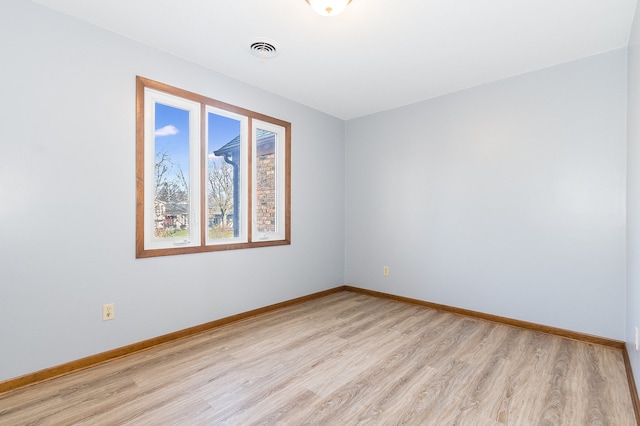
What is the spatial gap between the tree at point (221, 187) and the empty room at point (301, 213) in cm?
4

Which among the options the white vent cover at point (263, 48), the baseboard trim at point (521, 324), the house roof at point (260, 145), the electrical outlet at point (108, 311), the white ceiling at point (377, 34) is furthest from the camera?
the house roof at point (260, 145)

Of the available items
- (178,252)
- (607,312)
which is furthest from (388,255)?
(178,252)

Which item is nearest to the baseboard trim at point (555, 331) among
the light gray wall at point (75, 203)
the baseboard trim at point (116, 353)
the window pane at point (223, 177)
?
the baseboard trim at point (116, 353)

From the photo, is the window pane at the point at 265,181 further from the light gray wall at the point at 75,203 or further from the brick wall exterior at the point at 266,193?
the light gray wall at the point at 75,203

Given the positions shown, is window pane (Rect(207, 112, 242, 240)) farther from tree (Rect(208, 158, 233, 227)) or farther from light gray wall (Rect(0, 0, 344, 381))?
light gray wall (Rect(0, 0, 344, 381))

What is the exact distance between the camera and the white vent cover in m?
2.51

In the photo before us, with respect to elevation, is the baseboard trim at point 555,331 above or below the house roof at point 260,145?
below

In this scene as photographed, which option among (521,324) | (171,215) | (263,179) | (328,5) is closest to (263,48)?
(328,5)

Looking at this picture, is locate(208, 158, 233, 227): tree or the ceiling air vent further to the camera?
locate(208, 158, 233, 227): tree

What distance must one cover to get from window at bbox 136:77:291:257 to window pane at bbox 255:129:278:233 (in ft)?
0.04

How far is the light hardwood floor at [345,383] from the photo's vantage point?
1.72 m

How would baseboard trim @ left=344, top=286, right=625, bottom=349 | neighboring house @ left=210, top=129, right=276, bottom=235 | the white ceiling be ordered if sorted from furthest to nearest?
neighboring house @ left=210, top=129, right=276, bottom=235
baseboard trim @ left=344, top=286, right=625, bottom=349
the white ceiling

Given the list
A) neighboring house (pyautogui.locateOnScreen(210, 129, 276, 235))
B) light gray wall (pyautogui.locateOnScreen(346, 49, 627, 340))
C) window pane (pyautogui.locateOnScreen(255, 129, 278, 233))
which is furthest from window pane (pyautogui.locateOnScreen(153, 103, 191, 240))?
light gray wall (pyautogui.locateOnScreen(346, 49, 627, 340))

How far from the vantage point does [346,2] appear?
75.9 inches
